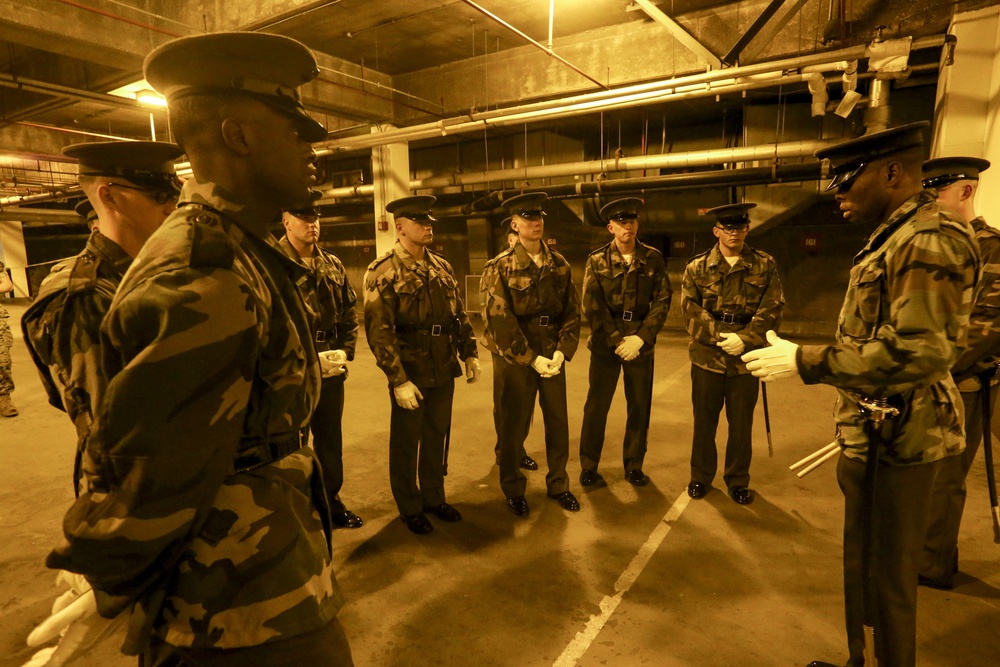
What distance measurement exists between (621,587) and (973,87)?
5422mm

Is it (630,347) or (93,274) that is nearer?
(93,274)

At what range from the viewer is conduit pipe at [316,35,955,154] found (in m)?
4.92

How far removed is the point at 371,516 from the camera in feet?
10.6

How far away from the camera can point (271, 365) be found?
3.27 feet

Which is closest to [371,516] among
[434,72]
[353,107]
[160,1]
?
[160,1]

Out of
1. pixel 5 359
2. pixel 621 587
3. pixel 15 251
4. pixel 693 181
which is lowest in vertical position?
pixel 621 587

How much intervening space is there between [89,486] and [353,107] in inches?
301

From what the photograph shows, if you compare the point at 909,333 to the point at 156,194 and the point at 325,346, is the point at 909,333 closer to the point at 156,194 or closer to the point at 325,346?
the point at 156,194

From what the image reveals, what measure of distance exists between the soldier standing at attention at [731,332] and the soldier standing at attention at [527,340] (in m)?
0.82

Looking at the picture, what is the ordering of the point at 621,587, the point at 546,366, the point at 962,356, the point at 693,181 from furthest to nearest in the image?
the point at 693,181 < the point at 546,366 < the point at 621,587 < the point at 962,356

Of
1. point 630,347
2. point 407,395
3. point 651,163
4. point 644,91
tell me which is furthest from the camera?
point 651,163

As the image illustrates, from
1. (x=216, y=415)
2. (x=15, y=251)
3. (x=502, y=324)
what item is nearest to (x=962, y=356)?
(x=502, y=324)

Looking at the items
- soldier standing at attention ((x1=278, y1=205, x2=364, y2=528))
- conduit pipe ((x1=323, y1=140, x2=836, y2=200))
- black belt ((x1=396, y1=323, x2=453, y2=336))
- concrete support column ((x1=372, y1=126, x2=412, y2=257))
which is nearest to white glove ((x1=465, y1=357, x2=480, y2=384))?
black belt ((x1=396, y1=323, x2=453, y2=336))

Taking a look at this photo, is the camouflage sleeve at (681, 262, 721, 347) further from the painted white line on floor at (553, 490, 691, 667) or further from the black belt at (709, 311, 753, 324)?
the painted white line on floor at (553, 490, 691, 667)
